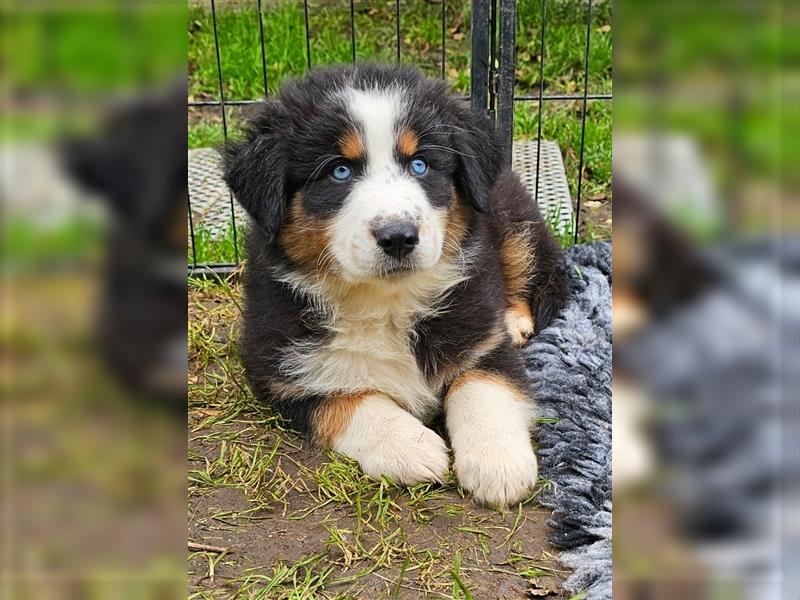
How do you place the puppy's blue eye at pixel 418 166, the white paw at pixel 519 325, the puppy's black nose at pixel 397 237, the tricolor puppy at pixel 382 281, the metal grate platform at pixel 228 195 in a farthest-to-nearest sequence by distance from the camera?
the metal grate platform at pixel 228 195 → the white paw at pixel 519 325 → the puppy's blue eye at pixel 418 166 → the tricolor puppy at pixel 382 281 → the puppy's black nose at pixel 397 237

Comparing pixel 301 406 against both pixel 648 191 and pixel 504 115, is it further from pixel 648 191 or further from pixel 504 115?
pixel 648 191

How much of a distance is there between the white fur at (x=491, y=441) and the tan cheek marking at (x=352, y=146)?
3.00 feet

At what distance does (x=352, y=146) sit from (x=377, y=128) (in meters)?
0.10

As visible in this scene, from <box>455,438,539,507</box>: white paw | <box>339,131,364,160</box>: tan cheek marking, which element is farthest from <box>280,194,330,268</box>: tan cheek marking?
<box>455,438,539,507</box>: white paw

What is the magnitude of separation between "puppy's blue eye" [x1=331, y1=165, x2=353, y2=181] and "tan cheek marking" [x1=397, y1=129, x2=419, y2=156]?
0.60ft

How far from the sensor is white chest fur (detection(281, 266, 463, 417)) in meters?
3.04

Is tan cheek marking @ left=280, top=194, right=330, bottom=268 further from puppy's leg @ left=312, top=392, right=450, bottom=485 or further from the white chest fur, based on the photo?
puppy's leg @ left=312, top=392, right=450, bottom=485

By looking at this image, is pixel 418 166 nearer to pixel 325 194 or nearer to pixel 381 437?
pixel 325 194

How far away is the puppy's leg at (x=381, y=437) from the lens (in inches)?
108

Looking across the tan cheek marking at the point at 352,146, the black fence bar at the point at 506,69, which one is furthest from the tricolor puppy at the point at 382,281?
the black fence bar at the point at 506,69

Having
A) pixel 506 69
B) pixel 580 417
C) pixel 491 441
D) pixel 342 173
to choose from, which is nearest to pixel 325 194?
pixel 342 173

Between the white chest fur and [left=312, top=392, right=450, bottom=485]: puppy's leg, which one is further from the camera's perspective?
the white chest fur

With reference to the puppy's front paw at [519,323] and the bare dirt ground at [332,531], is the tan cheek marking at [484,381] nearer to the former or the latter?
the bare dirt ground at [332,531]

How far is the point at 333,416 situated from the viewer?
299 centimetres
